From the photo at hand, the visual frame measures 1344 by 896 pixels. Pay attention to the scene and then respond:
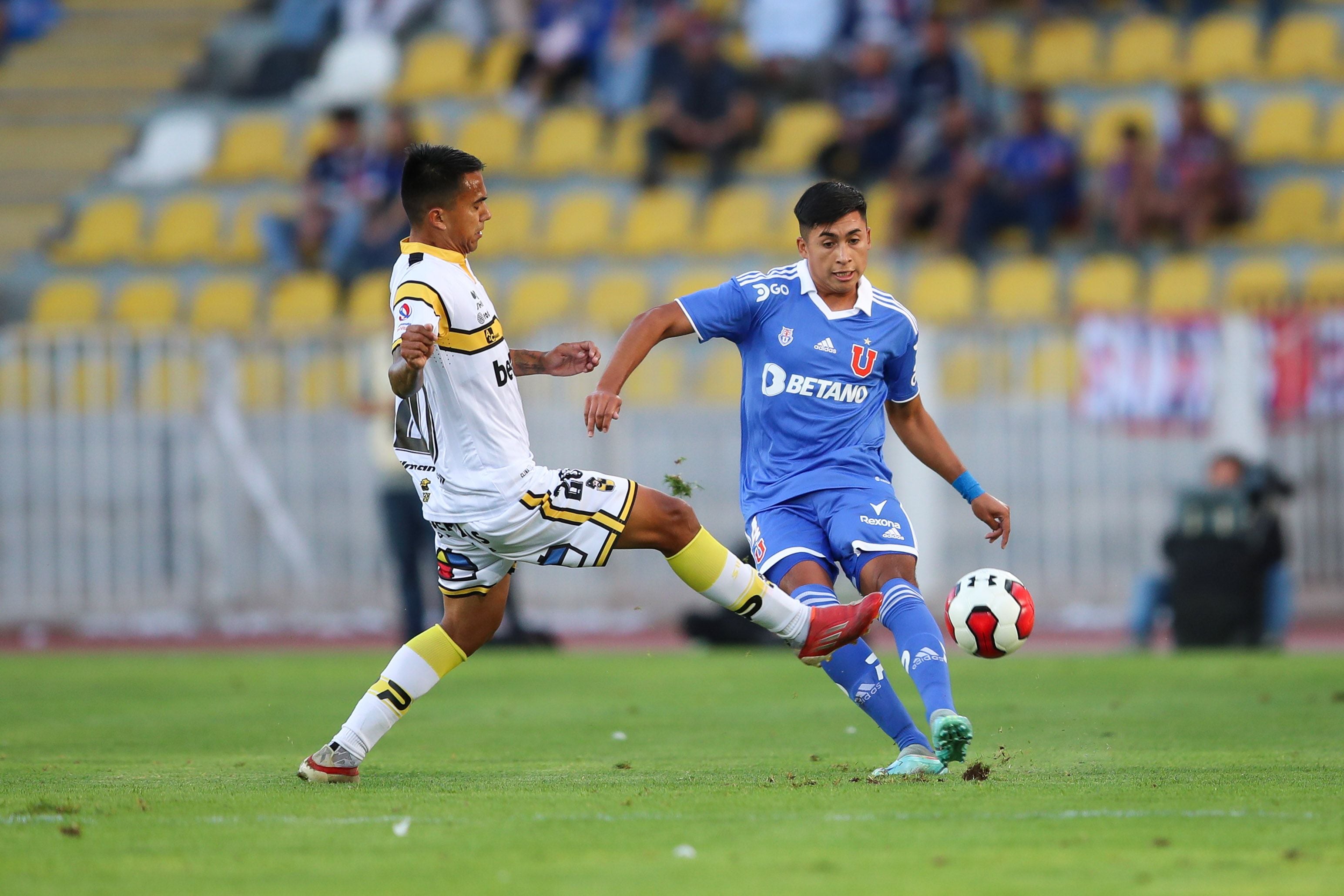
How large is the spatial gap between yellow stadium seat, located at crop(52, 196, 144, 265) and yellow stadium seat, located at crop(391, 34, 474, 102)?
331 cm

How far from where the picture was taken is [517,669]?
1229 cm

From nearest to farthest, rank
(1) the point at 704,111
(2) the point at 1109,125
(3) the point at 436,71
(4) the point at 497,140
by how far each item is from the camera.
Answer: (2) the point at 1109,125, (1) the point at 704,111, (4) the point at 497,140, (3) the point at 436,71

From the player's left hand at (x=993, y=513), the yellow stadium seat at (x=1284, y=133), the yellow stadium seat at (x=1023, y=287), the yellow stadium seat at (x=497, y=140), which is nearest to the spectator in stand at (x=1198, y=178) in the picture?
the yellow stadium seat at (x=1284, y=133)

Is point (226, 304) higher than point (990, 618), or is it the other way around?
point (226, 304)

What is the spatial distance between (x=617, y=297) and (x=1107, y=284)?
15.3 feet

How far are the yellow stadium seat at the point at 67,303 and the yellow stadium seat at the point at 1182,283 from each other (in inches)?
426

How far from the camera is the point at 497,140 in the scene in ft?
65.4

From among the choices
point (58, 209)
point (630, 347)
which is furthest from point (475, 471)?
point (58, 209)

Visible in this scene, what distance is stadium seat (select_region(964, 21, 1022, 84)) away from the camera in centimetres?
1895

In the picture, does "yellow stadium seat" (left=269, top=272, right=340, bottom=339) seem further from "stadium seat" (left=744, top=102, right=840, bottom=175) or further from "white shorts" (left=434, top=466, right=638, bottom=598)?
"white shorts" (left=434, top=466, right=638, bottom=598)

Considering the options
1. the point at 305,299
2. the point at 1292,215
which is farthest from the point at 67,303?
the point at 1292,215

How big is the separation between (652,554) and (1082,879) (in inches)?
411

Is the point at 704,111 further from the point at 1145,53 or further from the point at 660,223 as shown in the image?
the point at 1145,53

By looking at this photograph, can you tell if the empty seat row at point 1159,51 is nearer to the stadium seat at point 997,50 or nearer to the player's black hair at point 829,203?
the stadium seat at point 997,50
